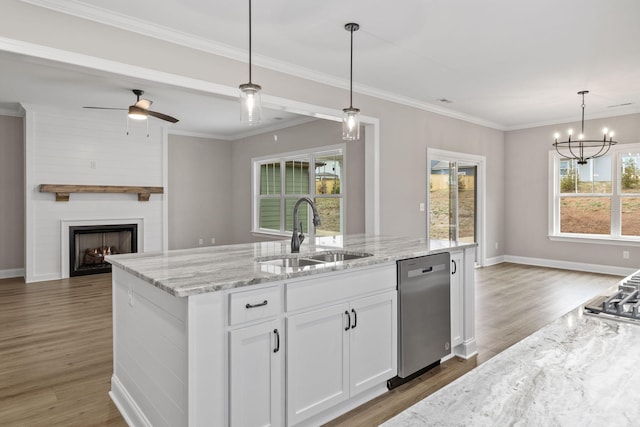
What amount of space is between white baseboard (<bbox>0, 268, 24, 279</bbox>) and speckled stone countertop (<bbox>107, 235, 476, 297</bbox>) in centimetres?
539

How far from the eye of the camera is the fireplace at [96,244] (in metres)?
6.44

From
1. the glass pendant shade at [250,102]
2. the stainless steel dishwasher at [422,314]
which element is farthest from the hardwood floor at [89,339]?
the glass pendant shade at [250,102]

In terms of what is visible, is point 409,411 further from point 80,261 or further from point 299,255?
point 80,261

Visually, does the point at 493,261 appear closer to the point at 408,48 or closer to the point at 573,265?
the point at 573,265

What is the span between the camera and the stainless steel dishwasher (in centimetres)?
261

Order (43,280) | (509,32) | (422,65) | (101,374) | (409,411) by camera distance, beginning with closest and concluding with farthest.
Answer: (409,411) < (101,374) < (509,32) < (422,65) < (43,280)

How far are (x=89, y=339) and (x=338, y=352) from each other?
8.69ft

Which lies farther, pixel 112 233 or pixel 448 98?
pixel 112 233

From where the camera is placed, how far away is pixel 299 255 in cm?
272

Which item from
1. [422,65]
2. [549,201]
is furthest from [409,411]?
[549,201]

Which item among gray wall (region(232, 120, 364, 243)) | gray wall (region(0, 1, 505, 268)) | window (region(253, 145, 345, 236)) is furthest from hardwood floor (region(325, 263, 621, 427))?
window (region(253, 145, 345, 236))

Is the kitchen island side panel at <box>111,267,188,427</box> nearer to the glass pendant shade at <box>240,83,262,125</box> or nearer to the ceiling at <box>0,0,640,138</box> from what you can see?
the glass pendant shade at <box>240,83,262,125</box>

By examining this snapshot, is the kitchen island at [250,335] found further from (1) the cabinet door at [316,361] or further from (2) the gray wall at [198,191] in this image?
(2) the gray wall at [198,191]

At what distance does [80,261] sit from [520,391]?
748 centimetres
